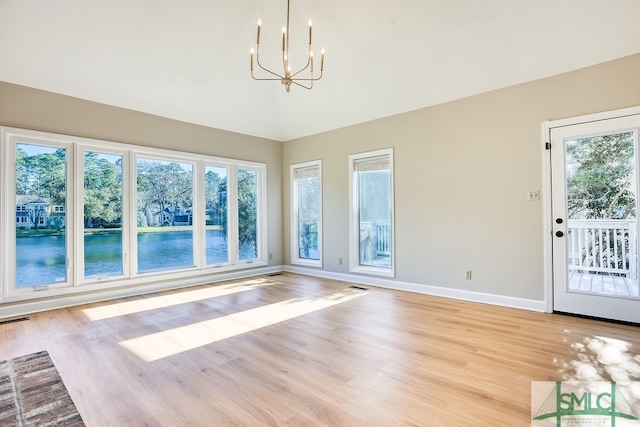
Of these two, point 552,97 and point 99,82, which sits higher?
point 99,82

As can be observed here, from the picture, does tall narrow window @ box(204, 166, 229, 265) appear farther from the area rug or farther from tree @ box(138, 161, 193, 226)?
the area rug

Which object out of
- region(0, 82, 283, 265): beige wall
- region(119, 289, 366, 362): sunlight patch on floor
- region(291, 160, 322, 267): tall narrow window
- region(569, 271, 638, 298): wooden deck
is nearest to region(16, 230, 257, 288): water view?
region(0, 82, 283, 265): beige wall

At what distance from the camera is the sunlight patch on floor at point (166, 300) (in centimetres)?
388

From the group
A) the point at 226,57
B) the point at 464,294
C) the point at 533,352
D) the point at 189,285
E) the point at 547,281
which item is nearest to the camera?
the point at 533,352

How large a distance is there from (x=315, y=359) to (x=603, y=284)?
10.8ft

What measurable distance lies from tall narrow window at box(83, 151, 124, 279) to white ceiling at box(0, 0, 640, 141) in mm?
907

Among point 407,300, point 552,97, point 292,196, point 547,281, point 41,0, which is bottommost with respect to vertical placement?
point 407,300

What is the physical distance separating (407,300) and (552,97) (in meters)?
3.03

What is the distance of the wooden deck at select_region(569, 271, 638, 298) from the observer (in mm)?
3316

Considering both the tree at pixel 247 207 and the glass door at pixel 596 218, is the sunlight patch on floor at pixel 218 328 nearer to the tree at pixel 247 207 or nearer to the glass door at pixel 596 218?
the tree at pixel 247 207

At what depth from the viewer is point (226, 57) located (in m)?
4.65

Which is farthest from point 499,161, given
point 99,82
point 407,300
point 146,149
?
point 99,82

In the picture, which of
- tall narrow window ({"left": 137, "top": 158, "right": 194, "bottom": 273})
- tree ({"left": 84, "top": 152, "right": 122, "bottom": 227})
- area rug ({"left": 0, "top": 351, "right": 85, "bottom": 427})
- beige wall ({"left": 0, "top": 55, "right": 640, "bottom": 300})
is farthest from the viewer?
tall narrow window ({"left": 137, "top": 158, "right": 194, "bottom": 273})

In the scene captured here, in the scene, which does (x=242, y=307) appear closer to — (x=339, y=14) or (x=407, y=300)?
(x=407, y=300)
